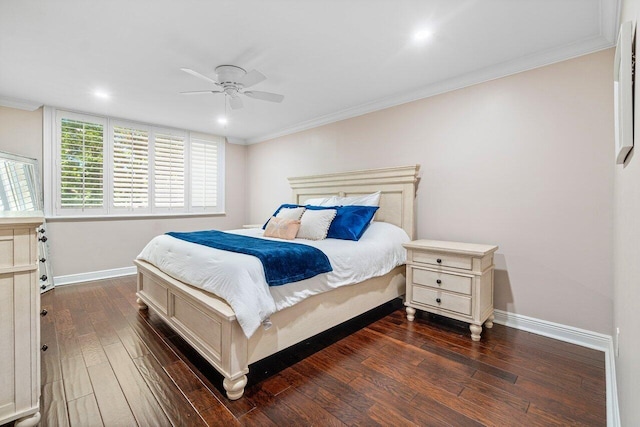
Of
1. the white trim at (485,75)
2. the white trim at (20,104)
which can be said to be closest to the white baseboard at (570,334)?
the white trim at (485,75)

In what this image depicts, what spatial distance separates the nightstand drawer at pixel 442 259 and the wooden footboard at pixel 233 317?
0.37 meters

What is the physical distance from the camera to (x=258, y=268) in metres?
1.95

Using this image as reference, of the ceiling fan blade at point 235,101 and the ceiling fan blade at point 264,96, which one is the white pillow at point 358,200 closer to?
the ceiling fan blade at point 264,96

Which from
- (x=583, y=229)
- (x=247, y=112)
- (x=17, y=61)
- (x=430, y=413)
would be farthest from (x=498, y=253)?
(x=17, y=61)

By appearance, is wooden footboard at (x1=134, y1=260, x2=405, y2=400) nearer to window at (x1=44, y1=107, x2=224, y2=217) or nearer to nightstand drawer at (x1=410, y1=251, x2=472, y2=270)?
nightstand drawer at (x1=410, y1=251, x2=472, y2=270)

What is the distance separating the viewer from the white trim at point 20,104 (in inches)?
144

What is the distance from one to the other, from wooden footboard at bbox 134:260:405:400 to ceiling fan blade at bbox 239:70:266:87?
6.26 ft

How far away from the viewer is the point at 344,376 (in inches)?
77.6

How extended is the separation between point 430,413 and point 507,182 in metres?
2.17

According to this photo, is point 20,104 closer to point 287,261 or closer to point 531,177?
point 287,261

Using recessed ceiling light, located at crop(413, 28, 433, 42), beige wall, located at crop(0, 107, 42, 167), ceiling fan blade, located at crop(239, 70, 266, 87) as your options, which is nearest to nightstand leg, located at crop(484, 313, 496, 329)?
recessed ceiling light, located at crop(413, 28, 433, 42)

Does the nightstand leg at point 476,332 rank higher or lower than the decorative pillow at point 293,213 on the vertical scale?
lower

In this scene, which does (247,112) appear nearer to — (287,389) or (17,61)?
(17,61)

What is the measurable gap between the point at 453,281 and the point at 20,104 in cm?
557
